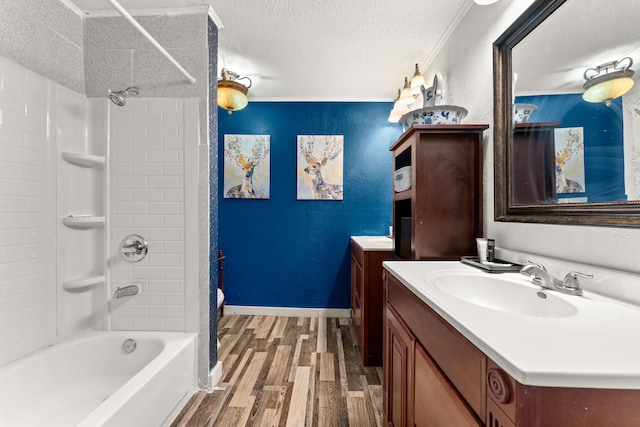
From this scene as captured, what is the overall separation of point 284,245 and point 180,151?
1.54m

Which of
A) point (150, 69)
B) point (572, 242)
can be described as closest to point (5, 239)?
point (150, 69)

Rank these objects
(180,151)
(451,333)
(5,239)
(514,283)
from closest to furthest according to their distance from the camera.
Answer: (451,333) → (514,283) → (5,239) → (180,151)

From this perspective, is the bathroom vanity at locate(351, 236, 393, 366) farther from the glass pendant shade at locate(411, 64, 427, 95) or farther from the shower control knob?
the shower control knob

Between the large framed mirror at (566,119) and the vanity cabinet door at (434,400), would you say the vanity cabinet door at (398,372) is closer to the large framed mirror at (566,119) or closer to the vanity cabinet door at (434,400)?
the vanity cabinet door at (434,400)

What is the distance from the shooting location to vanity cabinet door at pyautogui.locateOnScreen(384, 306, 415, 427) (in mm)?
996

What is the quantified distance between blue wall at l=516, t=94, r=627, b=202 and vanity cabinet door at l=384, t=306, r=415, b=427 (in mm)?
774

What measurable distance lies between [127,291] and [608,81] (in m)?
2.38

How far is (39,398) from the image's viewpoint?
1.36 m

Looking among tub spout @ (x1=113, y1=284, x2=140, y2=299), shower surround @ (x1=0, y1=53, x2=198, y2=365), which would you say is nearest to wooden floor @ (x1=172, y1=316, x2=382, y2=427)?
shower surround @ (x1=0, y1=53, x2=198, y2=365)

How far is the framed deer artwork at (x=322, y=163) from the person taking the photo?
2959 millimetres

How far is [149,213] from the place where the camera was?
1750 millimetres

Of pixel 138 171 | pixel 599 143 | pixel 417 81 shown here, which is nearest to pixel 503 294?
pixel 599 143

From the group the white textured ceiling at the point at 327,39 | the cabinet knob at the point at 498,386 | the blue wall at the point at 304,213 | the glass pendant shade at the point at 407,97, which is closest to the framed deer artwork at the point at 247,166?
the blue wall at the point at 304,213

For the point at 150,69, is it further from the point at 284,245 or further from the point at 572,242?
the point at 572,242
